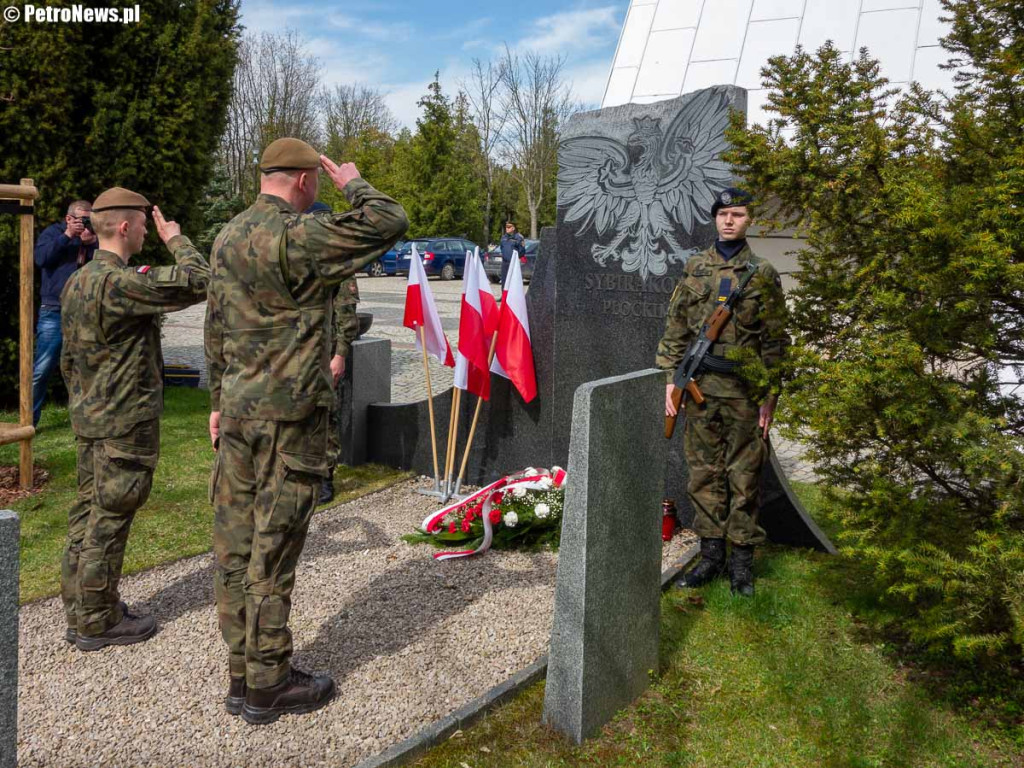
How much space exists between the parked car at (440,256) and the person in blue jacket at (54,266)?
22.6 m

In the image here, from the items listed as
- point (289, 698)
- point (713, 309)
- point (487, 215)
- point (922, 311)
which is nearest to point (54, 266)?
point (289, 698)

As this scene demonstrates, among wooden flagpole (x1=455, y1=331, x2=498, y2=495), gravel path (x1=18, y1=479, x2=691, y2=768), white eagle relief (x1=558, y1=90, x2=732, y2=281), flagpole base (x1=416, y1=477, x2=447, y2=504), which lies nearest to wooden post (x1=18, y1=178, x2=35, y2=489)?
gravel path (x1=18, y1=479, x2=691, y2=768)

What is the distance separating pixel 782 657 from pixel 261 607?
2395 mm

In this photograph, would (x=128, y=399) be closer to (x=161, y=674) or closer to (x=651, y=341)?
(x=161, y=674)

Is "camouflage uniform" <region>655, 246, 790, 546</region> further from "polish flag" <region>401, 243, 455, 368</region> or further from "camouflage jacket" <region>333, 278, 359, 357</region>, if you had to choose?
"camouflage jacket" <region>333, 278, 359, 357</region>

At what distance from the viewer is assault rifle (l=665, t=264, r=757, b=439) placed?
4750 mm

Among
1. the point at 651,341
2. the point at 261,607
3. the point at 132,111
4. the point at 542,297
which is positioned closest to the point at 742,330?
the point at 651,341

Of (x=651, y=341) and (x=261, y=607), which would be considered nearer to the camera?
(x=261, y=607)

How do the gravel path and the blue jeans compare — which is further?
the blue jeans

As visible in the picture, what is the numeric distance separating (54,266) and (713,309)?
6102mm

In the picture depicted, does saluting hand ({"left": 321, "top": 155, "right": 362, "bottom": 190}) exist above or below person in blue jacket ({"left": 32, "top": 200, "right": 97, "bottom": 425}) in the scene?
above

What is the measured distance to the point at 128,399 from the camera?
163 inches

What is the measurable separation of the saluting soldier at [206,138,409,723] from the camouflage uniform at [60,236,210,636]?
0.73 m

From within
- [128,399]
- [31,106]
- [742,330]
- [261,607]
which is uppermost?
[31,106]
